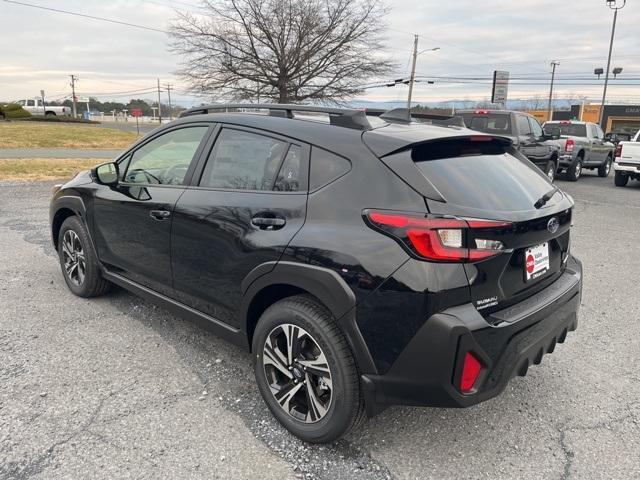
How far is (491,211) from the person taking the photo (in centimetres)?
237

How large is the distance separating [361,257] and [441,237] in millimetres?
369

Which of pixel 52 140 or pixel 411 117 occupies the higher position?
pixel 411 117

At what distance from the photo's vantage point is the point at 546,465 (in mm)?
2525

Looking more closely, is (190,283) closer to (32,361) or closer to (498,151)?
(32,361)

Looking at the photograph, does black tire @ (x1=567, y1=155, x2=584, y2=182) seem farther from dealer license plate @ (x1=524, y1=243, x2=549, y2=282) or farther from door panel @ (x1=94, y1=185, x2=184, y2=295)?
door panel @ (x1=94, y1=185, x2=184, y2=295)

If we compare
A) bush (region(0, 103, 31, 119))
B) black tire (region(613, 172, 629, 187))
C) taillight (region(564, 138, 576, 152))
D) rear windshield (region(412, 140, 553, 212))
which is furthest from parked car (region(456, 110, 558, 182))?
bush (region(0, 103, 31, 119))

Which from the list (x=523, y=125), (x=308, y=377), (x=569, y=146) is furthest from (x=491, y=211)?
(x=569, y=146)

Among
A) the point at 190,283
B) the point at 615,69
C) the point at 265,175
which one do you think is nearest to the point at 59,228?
the point at 190,283

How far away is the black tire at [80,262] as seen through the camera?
4.30 meters

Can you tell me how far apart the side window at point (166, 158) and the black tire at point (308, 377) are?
4.25ft

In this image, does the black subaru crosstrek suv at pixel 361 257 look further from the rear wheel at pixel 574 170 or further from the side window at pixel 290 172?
the rear wheel at pixel 574 170

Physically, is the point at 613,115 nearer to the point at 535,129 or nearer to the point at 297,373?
the point at 535,129

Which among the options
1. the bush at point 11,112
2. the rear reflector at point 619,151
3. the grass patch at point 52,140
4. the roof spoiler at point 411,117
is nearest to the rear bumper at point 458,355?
the roof spoiler at point 411,117

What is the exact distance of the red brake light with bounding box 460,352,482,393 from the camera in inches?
86.7
